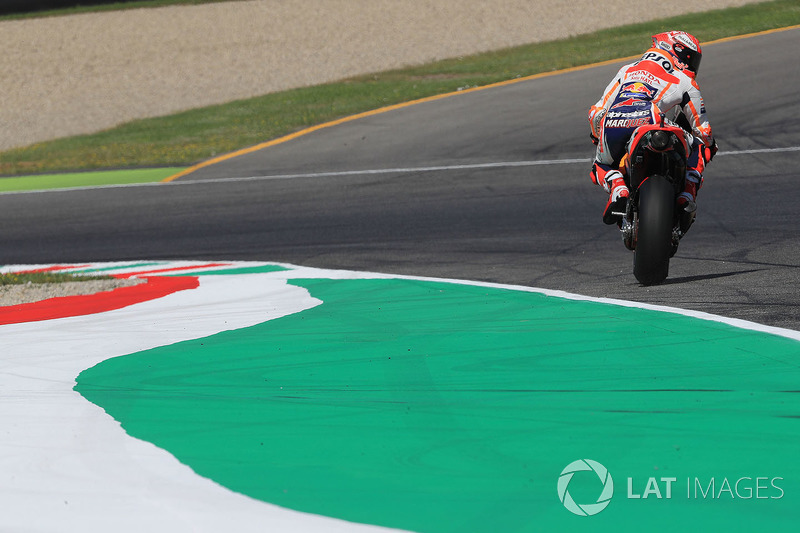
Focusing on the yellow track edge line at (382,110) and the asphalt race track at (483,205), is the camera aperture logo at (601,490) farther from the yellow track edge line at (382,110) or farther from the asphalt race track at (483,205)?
the yellow track edge line at (382,110)

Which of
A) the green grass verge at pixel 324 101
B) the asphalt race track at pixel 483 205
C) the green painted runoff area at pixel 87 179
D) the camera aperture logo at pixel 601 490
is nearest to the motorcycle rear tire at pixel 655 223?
the asphalt race track at pixel 483 205

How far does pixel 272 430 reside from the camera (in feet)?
13.8

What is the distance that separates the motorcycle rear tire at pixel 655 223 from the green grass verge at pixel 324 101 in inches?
430

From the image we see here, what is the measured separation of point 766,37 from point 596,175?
44.1ft

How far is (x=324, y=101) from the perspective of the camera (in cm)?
2031

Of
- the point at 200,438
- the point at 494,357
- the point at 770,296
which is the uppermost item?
the point at 200,438

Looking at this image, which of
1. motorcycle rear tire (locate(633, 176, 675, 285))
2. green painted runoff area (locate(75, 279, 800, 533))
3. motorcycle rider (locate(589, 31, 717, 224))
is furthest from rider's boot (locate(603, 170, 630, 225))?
green painted runoff area (locate(75, 279, 800, 533))

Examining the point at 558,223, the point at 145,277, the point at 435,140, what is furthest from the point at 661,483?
the point at 435,140

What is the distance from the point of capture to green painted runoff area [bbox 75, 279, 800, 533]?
3.38 metres

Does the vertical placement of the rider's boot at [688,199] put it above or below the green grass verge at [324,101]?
above

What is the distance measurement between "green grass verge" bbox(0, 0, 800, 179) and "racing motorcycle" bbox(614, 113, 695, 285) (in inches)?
425

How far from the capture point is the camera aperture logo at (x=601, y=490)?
3.31 metres

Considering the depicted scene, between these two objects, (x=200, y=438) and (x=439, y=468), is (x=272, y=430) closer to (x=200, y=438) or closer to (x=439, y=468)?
(x=200, y=438)

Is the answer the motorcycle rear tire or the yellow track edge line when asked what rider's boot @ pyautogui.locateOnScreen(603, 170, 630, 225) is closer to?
the motorcycle rear tire
